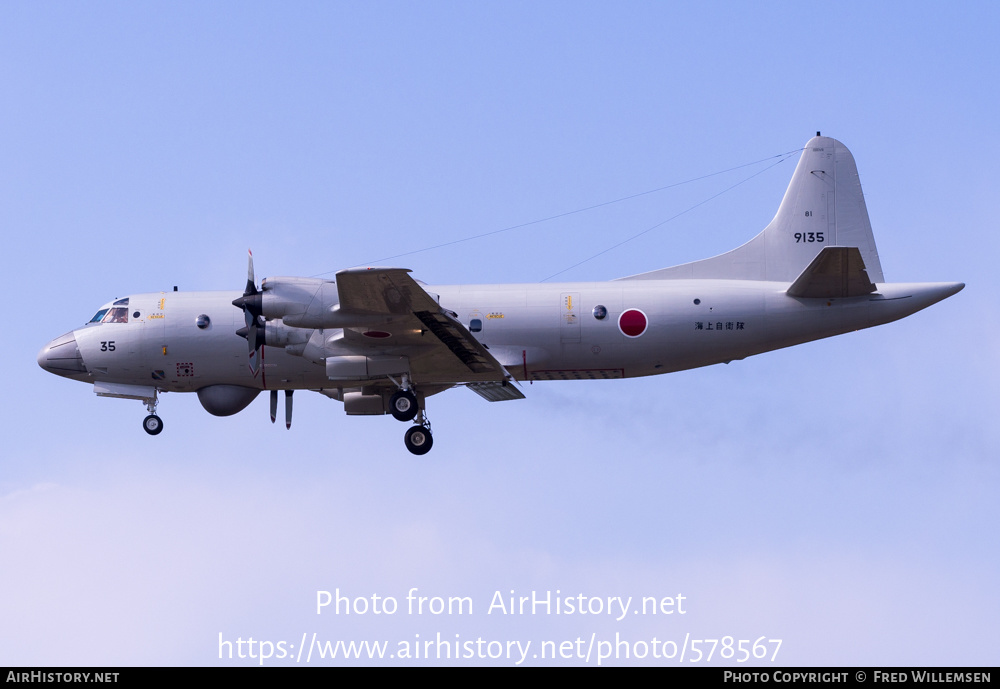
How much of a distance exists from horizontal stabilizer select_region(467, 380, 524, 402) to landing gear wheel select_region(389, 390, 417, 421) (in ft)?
7.24

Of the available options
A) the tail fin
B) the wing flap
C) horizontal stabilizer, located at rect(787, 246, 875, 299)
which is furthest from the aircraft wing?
horizontal stabilizer, located at rect(787, 246, 875, 299)

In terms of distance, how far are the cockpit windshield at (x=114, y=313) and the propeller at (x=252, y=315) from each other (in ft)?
10.7

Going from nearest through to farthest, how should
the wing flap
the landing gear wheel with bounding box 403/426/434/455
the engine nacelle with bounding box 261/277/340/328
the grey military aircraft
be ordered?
the wing flap
the engine nacelle with bounding box 261/277/340/328
the grey military aircraft
the landing gear wheel with bounding box 403/426/434/455

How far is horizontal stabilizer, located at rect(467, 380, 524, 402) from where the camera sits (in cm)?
2973

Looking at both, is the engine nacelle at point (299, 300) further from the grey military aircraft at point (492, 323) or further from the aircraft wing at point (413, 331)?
the aircraft wing at point (413, 331)

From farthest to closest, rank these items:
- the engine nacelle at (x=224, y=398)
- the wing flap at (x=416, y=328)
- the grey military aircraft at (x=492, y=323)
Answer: the engine nacelle at (x=224, y=398) → the grey military aircraft at (x=492, y=323) → the wing flap at (x=416, y=328)

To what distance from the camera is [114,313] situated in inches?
1181

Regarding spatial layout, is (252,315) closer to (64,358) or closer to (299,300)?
(299,300)

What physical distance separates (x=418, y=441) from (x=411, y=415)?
0.96 meters

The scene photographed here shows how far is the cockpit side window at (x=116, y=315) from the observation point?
29828 mm

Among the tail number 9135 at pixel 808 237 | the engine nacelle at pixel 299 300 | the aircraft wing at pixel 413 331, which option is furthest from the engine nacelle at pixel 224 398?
the tail number 9135 at pixel 808 237

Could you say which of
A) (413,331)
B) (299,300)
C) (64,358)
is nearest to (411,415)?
(413,331)

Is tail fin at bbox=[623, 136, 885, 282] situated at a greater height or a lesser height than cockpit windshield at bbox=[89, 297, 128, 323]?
greater

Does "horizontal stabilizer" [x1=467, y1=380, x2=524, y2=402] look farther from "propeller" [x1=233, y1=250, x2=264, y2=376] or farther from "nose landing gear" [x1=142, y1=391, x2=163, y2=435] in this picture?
"nose landing gear" [x1=142, y1=391, x2=163, y2=435]
